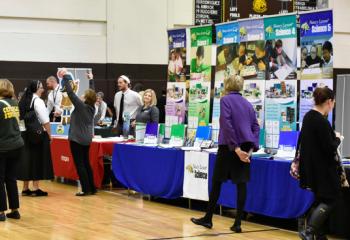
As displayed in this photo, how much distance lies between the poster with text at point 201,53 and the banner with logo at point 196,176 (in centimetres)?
97

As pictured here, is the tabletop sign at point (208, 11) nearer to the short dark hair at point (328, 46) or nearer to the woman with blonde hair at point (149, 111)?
the woman with blonde hair at point (149, 111)

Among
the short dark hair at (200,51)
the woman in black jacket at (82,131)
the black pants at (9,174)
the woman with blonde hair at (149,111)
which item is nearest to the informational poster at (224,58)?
the short dark hair at (200,51)

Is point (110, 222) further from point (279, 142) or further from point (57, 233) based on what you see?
point (279, 142)

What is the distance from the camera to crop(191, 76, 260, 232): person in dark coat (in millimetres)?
6816

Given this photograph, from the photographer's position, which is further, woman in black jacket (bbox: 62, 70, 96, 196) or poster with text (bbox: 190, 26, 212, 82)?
woman in black jacket (bbox: 62, 70, 96, 196)

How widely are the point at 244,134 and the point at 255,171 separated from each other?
2.33 ft

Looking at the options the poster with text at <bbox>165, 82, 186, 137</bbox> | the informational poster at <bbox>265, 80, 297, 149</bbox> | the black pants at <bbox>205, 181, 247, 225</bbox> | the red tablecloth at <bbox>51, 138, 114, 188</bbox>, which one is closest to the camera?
the black pants at <bbox>205, 181, 247, 225</bbox>

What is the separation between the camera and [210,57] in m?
8.48

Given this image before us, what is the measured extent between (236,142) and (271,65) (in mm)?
1160

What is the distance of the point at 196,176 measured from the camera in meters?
8.18

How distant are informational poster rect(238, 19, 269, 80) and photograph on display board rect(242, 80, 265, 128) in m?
0.07

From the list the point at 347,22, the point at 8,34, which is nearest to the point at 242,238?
the point at 8,34

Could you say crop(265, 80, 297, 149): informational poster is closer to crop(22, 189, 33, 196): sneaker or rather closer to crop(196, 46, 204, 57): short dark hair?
crop(196, 46, 204, 57): short dark hair

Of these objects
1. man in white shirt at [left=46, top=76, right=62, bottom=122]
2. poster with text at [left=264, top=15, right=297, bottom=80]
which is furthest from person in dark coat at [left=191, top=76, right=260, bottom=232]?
man in white shirt at [left=46, top=76, right=62, bottom=122]
